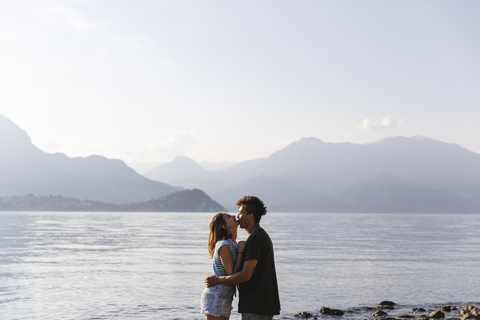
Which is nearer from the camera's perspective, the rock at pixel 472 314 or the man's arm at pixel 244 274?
the man's arm at pixel 244 274

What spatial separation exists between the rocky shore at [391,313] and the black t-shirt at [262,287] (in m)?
12.3

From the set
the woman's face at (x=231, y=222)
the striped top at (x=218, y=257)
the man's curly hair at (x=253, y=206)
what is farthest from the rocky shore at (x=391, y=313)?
the man's curly hair at (x=253, y=206)

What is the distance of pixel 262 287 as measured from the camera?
8156mm

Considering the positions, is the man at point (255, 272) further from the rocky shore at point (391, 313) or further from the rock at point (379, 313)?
the rock at point (379, 313)

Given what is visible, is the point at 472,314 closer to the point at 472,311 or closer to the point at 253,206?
the point at 472,311

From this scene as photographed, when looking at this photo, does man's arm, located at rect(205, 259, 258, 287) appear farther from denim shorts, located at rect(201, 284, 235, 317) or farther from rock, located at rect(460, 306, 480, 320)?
rock, located at rect(460, 306, 480, 320)

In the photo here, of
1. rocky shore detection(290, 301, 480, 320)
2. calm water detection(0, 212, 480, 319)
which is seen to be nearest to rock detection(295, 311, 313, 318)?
rocky shore detection(290, 301, 480, 320)

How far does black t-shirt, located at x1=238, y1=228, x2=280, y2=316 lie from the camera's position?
7945mm

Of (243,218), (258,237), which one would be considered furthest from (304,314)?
(243,218)

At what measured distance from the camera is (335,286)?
91.0 feet

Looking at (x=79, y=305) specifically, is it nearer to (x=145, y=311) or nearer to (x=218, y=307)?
(x=145, y=311)

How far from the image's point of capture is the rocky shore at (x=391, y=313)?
63.8ft

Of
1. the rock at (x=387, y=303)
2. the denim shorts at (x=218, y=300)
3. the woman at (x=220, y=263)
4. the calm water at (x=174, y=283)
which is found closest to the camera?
the woman at (x=220, y=263)

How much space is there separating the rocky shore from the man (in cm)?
1232
